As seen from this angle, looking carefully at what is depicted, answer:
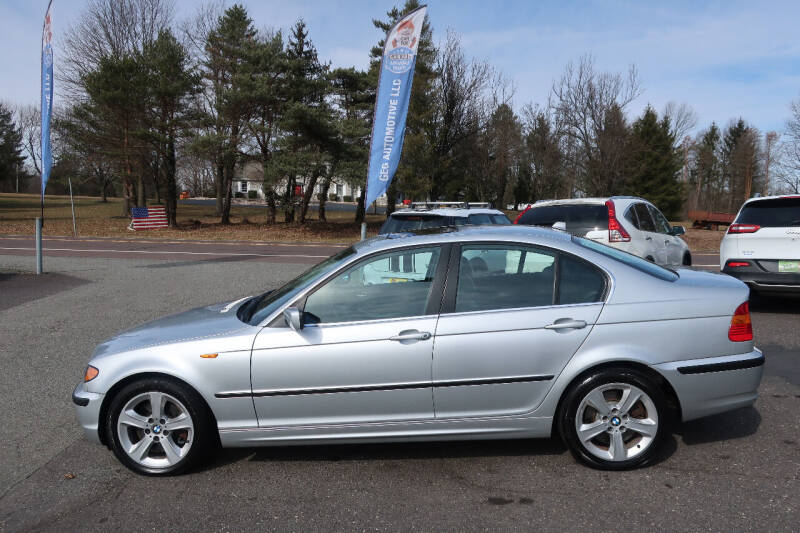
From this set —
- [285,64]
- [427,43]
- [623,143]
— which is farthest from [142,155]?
[623,143]

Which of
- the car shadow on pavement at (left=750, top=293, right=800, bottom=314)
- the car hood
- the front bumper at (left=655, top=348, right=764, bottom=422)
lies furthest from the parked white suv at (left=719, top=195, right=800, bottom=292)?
the car hood

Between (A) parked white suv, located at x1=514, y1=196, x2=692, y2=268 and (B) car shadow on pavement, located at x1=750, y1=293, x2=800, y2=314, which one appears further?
(B) car shadow on pavement, located at x1=750, y1=293, x2=800, y2=314

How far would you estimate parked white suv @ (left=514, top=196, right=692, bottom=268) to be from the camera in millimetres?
8578

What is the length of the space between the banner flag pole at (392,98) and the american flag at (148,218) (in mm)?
19076

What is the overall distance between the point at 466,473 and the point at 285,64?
93.3 ft

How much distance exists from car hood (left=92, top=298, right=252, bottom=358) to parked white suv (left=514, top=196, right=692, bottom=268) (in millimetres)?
5730

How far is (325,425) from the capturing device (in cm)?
361

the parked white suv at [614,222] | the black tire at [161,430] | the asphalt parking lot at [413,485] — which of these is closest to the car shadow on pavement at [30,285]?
the asphalt parking lot at [413,485]

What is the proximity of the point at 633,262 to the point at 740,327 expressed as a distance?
762 millimetres

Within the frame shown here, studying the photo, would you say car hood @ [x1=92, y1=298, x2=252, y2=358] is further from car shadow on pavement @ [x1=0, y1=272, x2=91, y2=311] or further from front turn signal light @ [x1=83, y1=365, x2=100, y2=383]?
car shadow on pavement @ [x1=0, y1=272, x2=91, y2=311]

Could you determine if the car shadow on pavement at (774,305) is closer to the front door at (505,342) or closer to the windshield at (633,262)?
the windshield at (633,262)

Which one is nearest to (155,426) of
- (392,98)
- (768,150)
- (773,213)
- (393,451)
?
(393,451)

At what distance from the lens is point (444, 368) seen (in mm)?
3547

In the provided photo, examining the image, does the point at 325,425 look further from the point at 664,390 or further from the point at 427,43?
the point at 427,43
